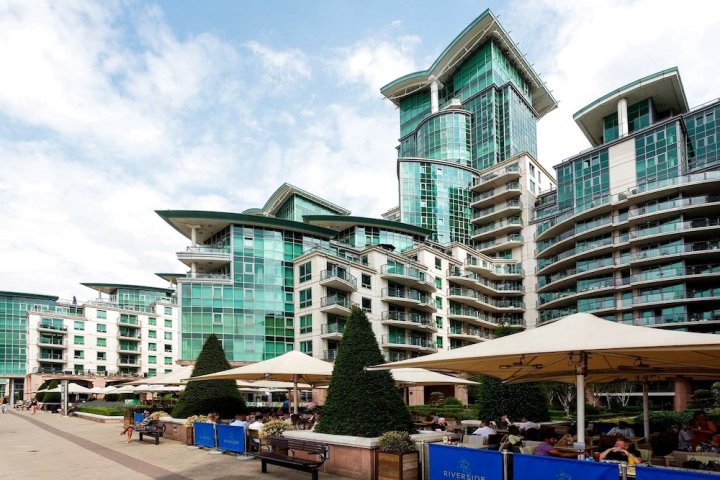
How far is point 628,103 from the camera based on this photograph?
66.1 meters

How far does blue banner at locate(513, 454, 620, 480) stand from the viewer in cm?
788

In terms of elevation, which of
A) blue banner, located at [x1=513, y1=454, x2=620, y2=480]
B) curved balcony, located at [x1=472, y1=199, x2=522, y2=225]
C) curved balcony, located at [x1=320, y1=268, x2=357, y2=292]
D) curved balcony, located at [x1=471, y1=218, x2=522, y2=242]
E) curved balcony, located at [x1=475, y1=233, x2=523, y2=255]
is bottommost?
blue banner, located at [x1=513, y1=454, x2=620, y2=480]

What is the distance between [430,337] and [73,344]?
61911 mm

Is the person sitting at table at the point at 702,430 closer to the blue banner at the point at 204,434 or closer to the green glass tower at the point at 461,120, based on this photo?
the blue banner at the point at 204,434

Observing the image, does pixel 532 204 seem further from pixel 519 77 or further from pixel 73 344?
pixel 73 344

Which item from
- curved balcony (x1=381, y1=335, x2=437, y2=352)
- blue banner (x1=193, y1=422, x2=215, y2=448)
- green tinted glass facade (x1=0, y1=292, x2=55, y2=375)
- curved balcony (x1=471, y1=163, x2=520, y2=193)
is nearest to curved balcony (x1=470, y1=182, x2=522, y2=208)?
curved balcony (x1=471, y1=163, x2=520, y2=193)

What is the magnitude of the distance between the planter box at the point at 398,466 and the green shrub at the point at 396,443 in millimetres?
105

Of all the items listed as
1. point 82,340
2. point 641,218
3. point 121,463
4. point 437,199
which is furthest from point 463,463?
point 82,340

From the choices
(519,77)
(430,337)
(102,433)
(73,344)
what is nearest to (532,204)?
(430,337)

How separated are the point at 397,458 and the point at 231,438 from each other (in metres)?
7.12

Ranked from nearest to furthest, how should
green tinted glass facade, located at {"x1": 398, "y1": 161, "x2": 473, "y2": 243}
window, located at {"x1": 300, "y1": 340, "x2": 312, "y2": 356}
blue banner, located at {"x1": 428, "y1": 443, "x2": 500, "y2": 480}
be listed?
1. blue banner, located at {"x1": 428, "y1": 443, "x2": 500, "y2": 480}
2. window, located at {"x1": 300, "y1": 340, "x2": 312, "y2": 356}
3. green tinted glass facade, located at {"x1": 398, "y1": 161, "x2": 473, "y2": 243}

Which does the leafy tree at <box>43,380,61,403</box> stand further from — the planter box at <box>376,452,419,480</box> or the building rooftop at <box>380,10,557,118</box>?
the building rooftop at <box>380,10,557,118</box>

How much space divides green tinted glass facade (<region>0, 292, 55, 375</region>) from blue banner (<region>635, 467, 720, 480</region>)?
103 metres

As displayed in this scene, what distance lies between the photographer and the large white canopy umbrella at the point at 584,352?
26.8 ft
